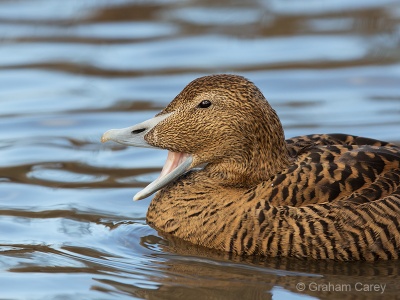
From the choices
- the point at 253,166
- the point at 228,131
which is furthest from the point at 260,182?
the point at 228,131

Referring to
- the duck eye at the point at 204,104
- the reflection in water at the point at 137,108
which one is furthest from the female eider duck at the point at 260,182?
the reflection in water at the point at 137,108

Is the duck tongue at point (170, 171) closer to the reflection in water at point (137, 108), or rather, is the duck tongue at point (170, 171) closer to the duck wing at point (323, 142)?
the reflection in water at point (137, 108)

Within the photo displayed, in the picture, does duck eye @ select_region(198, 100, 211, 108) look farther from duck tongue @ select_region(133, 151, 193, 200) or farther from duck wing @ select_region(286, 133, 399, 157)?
duck wing @ select_region(286, 133, 399, 157)

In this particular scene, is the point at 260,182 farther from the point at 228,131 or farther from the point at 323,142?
the point at 323,142

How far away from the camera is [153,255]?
8.81 metres

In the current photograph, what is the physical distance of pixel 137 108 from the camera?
1330cm

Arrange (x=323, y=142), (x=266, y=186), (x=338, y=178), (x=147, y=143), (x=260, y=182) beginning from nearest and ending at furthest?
(x=338, y=178)
(x=266, y=186)
(x=260, y=182)
(x=147, y=143)
(x=323, y=142)

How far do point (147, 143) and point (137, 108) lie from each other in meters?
4.06

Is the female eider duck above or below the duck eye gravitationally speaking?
below

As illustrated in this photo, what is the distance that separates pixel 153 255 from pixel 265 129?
131 cm

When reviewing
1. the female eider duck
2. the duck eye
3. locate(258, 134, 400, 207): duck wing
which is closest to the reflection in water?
the female eider duck

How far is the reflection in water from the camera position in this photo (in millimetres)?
8320

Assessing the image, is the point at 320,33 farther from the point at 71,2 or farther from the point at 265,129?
the point at 265,129

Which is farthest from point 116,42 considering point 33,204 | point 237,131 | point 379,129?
point 237,131
